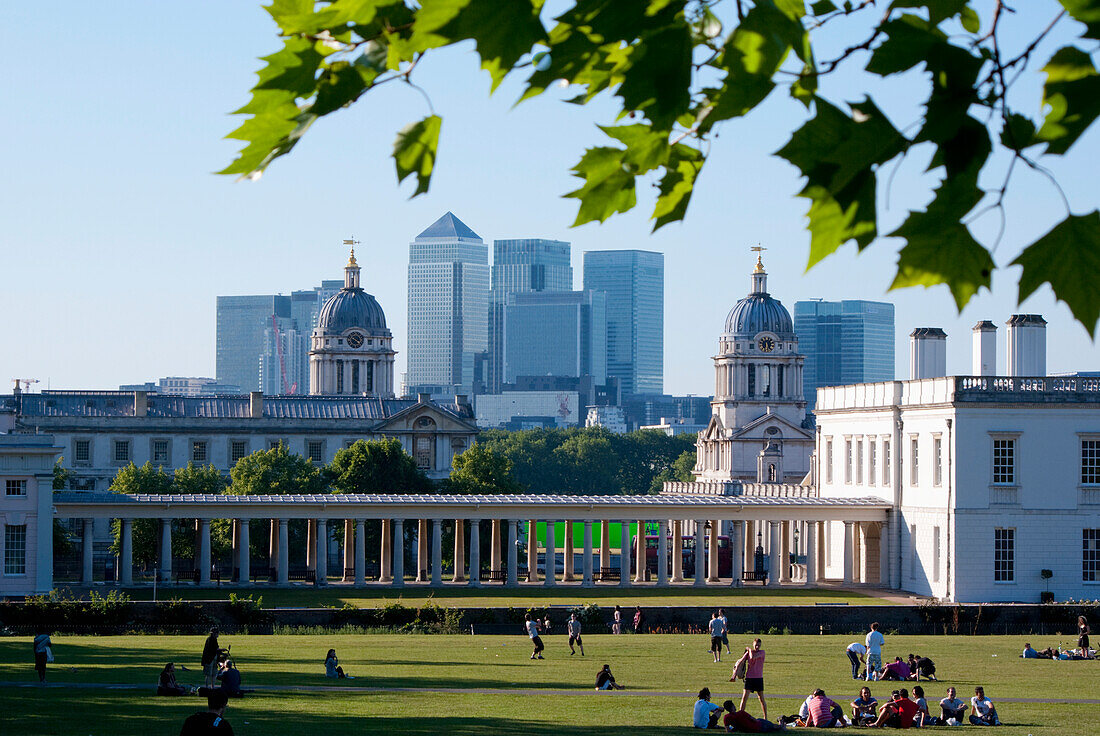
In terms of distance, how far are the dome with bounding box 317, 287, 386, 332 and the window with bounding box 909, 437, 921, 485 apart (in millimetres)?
77660

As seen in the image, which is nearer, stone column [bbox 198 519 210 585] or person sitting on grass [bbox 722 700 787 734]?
person sitting on grass [bbox 722 700 787 734]

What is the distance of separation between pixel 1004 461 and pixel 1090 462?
3.60m

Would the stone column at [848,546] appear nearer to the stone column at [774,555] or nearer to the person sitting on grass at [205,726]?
the stone column at [774,555]

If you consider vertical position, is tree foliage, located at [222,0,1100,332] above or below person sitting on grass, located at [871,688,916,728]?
Result: above

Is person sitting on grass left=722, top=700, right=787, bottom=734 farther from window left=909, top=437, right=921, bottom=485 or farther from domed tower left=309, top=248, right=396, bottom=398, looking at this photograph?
domed tower left=309, top=248, right=396, bottom=398

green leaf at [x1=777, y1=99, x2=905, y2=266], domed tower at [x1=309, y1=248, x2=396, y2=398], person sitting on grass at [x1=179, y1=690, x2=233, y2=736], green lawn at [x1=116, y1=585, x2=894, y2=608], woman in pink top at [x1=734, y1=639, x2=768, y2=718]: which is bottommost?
green lawn at [x1=116, y1=585, x2=894, y2=608]

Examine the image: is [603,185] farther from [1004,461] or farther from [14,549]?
[1004,461]

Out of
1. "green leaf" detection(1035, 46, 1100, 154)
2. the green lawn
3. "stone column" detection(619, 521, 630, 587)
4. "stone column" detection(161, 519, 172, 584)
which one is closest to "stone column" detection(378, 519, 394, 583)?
the green lawn

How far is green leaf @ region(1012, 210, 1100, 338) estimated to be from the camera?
4145mm

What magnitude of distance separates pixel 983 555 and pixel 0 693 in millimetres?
46345

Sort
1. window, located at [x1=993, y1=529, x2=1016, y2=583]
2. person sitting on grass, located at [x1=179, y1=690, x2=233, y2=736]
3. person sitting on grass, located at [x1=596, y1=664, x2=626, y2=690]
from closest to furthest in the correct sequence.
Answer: person sitting on grass, located at [x1=179, y1=690, x2=233, y2=736]
person sitting on grass, located at [x1=596, y1=664, x2=626, y2=690]
window, located at [x1=993, y1=529, x2=1016, y2=583]

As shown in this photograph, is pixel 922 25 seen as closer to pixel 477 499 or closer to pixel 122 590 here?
pixel 122 590

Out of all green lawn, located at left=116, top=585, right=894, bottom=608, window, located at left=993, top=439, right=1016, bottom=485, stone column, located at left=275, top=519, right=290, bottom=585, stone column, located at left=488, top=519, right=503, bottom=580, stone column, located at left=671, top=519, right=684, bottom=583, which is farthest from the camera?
stone column, located at left=671, top=519, right=684, bottom=583

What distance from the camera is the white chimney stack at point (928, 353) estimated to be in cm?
7975
